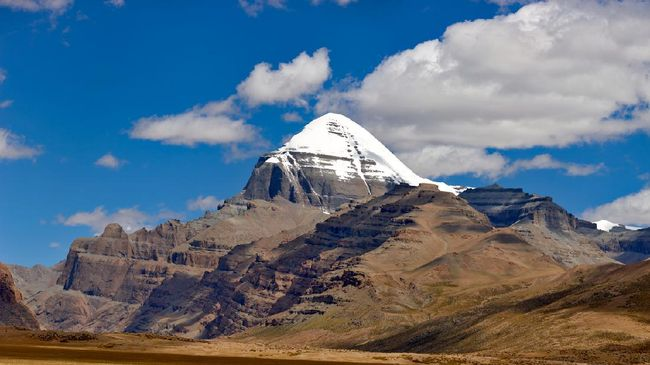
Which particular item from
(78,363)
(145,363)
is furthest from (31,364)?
(145,363)

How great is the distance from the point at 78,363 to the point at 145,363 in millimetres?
18732

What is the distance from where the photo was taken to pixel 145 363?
18900 cm

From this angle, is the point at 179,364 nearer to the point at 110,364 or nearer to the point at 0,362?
the point at 110,364

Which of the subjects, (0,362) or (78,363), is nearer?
(0,362)

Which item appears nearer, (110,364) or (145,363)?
(110,364)

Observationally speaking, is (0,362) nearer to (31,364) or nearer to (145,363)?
(31,364)

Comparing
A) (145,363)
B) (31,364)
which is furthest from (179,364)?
(31,364)

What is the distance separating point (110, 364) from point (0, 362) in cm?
2371

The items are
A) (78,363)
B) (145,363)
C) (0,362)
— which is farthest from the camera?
(145,363)

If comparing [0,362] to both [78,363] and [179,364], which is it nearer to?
[78,363]

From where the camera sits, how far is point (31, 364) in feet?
518

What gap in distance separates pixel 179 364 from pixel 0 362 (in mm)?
45719

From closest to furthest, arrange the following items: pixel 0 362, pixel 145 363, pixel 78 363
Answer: pixel 0 362
pixel 78 363
pixel 145 363

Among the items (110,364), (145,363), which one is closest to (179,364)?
(145,363)
